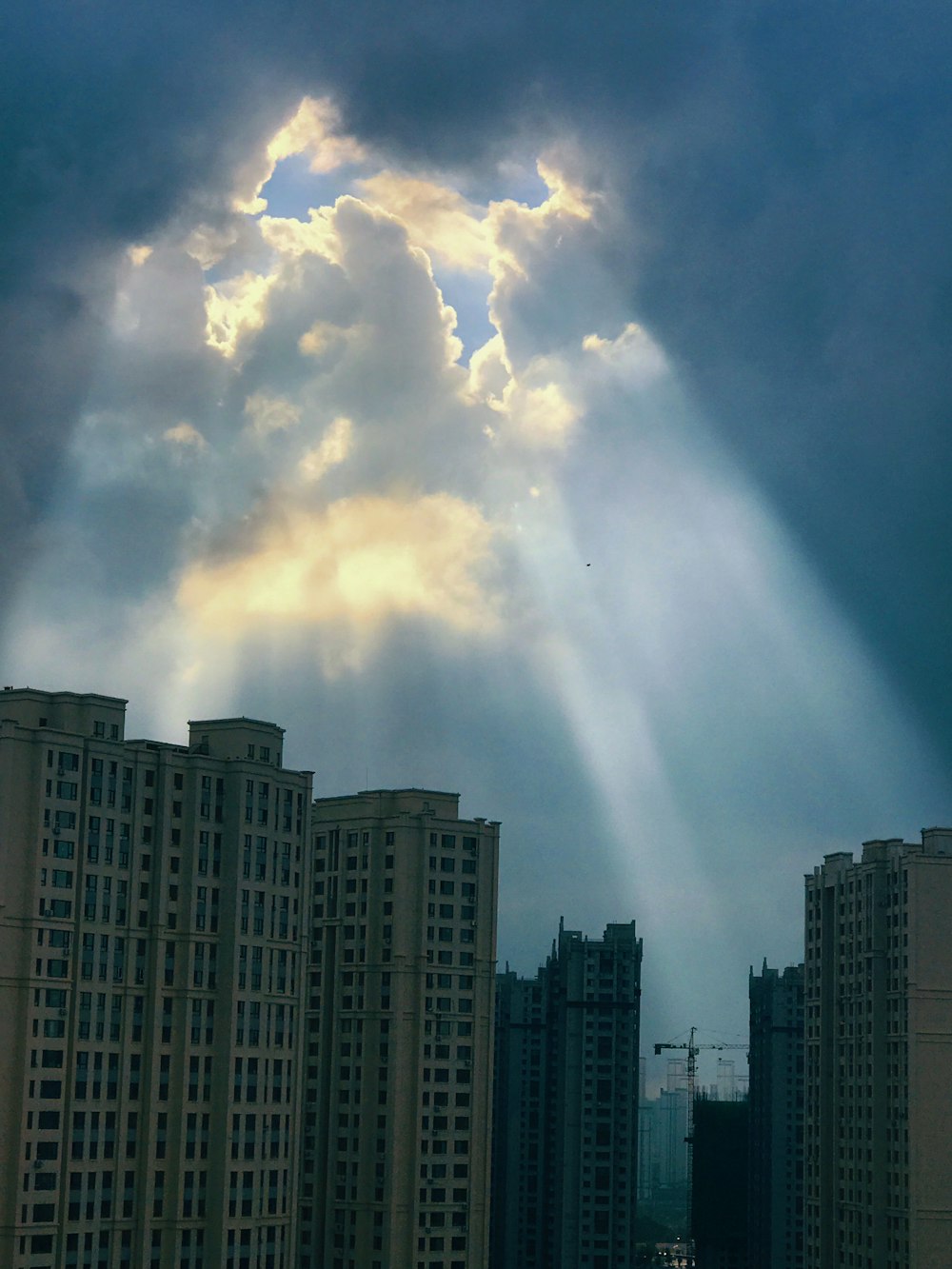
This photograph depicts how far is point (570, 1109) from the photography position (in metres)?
173

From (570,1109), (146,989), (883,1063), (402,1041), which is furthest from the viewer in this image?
(570,1109)

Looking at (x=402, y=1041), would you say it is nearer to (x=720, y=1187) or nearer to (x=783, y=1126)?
(x=783, y=1126)

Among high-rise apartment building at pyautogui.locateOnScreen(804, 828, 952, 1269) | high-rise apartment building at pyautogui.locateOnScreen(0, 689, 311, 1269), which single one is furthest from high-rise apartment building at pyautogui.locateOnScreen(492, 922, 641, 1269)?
high-rise apartment building at pyautogui.locateOnScreen(0, 689, 311, 1269)

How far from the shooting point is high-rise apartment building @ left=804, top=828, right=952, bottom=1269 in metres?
111

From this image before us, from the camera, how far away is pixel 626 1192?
171 metres

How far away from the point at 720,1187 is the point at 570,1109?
30685 millimetres

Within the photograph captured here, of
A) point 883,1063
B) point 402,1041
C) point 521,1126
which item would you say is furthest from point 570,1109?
point 402,1041

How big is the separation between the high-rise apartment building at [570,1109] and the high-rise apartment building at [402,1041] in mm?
62775

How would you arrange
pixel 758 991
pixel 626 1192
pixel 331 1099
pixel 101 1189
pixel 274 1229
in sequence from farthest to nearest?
pixel 758 991 → pixel 626 1192 → pixel 331 1099 → pixel 274 1229 → pixel 101 1189

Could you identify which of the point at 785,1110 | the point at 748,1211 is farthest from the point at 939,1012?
the point at 748,1211

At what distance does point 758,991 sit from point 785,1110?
14.2 m

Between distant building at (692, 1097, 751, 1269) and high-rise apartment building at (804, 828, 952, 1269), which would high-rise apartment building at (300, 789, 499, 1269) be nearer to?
high-rise apartment building at (804, 828, 952, 1269)

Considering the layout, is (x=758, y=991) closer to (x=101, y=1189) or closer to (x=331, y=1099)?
(x=331, y=1099)

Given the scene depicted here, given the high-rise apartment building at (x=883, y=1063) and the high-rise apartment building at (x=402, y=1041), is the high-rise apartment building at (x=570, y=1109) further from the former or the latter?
the high-rise apartment building at (x=402, y=1041)
